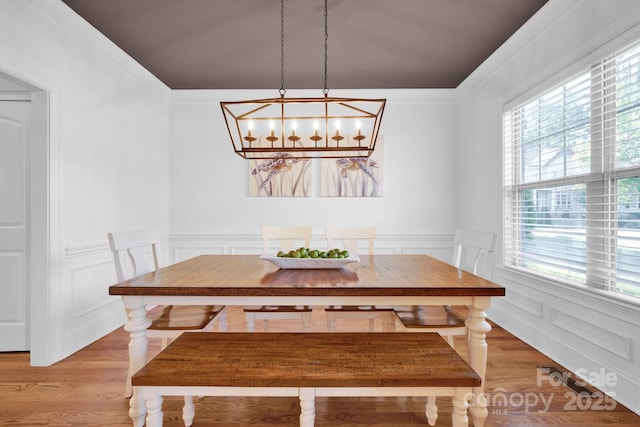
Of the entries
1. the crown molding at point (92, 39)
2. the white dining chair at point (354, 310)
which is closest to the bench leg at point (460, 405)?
the white dining chair at point (354, 310)

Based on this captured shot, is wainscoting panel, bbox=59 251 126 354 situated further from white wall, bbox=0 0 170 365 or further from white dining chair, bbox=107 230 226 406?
white dining chair, bbox=107 230 226 406

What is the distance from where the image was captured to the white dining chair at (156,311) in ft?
6.49

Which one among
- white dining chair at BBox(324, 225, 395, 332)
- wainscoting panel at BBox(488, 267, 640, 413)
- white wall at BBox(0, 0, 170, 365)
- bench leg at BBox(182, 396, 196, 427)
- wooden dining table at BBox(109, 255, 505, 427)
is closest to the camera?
wooden dining table at BBox(109, 255, 505, 427)

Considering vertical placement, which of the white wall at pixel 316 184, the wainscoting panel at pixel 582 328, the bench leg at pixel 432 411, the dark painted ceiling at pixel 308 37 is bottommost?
the bench leg at pixel 432 411

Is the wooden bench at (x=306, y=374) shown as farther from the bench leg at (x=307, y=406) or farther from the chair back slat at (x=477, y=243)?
the chair back slat at (x=477, y=243)

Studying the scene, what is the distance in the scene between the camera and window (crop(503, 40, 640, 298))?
6.60ft

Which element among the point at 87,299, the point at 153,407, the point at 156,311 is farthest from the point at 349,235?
the point at 87,299

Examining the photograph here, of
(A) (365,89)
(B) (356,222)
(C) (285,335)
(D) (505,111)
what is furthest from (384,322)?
(A) (365,89)

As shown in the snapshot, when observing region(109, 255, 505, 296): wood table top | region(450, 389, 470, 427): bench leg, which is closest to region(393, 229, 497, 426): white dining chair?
region(109, 255, 505, 296): wood table top

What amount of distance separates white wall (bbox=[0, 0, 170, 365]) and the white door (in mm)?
354

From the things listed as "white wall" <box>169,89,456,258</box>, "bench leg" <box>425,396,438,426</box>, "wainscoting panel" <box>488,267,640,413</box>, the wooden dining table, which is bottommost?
"bench leg" <box>425,396,438,426</box>

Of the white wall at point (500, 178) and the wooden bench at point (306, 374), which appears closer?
the wooden bench at point (306, 374)

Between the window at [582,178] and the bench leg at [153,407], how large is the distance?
2.47 metres

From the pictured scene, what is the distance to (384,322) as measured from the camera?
249cm
